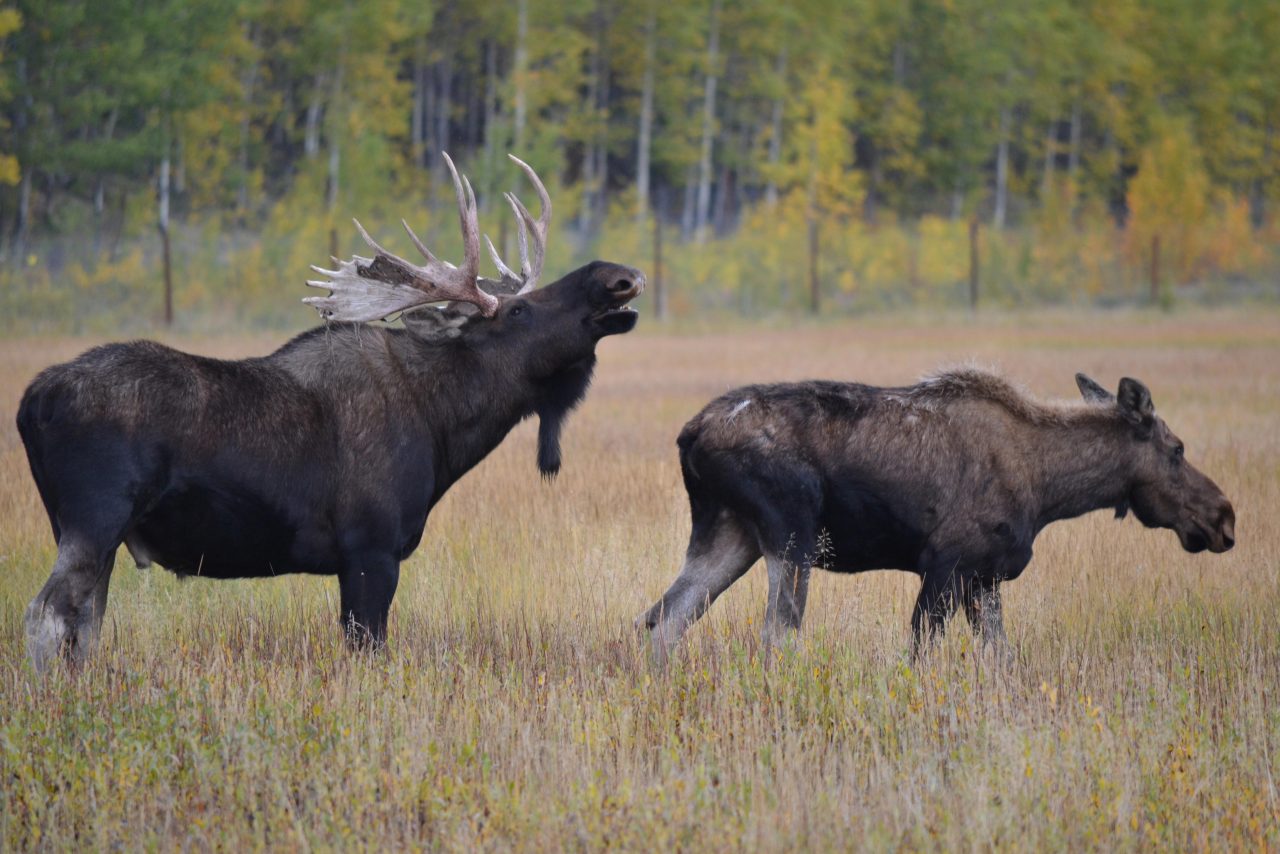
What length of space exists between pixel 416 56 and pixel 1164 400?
44.9 m

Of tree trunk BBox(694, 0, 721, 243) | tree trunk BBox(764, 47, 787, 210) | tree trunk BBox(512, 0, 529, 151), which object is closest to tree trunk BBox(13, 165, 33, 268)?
tree trunk BBox(512, 0, 529, 151)

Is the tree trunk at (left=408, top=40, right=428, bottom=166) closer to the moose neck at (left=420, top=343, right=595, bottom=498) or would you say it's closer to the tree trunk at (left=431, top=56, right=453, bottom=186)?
the tree trunk at (left=431, top=56, right=453, bottom=186)

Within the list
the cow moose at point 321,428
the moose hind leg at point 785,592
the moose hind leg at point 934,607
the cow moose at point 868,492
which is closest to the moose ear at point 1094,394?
the cow moose at point 868,492

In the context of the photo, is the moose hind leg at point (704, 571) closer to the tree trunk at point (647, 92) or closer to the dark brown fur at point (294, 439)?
the dark brown fur at point (294, 439)

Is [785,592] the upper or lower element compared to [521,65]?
lower

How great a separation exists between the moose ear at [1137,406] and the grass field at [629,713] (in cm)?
105

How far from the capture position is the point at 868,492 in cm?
764

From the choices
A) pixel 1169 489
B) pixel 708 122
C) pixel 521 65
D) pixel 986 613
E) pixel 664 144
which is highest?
pixel 521 65

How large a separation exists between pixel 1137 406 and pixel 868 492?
5.40 feet

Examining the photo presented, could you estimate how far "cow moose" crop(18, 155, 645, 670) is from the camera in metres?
6.73

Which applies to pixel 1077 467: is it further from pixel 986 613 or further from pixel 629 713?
pixel 629 713

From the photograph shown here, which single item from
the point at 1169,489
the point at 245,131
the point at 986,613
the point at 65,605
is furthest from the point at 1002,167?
the point at 65,605

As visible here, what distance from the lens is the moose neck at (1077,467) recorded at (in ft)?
26.3

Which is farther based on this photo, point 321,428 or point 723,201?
point 723,201
